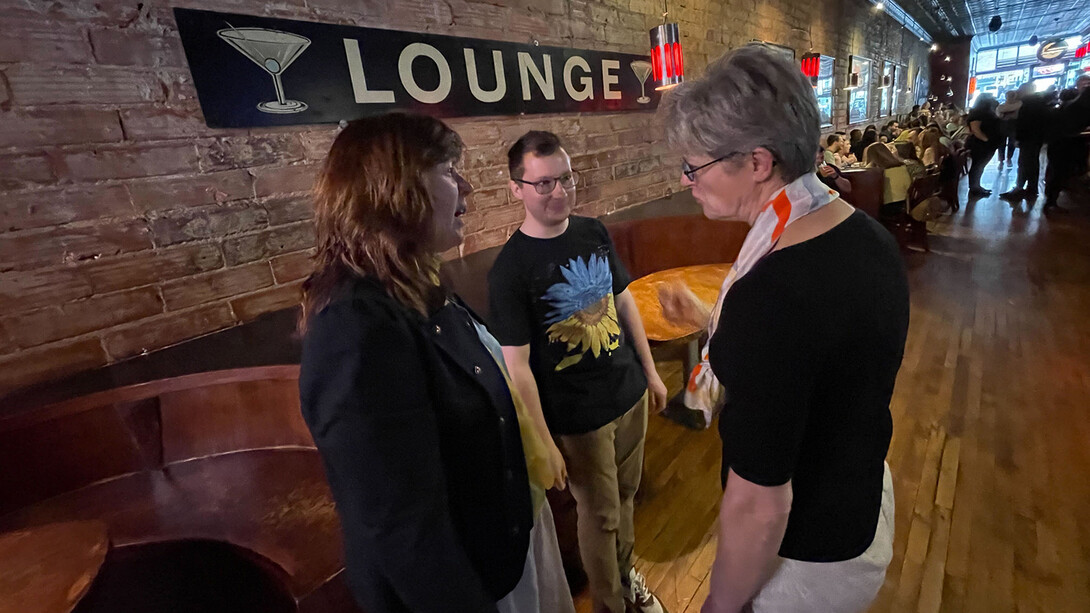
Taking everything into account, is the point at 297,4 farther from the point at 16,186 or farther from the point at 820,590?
the point at 820,590

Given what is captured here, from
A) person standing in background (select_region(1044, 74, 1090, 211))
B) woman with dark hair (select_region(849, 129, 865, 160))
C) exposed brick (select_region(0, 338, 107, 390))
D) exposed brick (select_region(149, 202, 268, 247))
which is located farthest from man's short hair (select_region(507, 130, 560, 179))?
person standing in background (select_region(1044, 74, 1090, 211))

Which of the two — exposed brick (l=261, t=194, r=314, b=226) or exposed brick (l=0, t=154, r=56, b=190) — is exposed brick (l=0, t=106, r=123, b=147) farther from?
exposed brick (l=261, t=194, r=314, b=226)

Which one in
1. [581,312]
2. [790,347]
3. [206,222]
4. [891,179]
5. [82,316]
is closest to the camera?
[790,347]

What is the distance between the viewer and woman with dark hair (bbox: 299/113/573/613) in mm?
683

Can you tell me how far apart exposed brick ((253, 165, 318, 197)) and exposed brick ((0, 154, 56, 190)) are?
58cm

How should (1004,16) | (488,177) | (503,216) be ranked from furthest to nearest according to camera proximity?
1. (1004,16)
2. (503,216)
3. (488,177)

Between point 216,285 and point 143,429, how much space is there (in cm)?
58

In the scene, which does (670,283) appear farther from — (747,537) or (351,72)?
(747,537)

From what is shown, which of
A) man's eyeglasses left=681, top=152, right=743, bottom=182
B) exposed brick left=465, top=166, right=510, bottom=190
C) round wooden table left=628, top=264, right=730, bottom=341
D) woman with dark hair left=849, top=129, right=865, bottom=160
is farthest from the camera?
woman with dark hair left=849, top=129, right=865, bottom=160

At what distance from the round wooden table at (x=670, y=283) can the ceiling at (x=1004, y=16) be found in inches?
431

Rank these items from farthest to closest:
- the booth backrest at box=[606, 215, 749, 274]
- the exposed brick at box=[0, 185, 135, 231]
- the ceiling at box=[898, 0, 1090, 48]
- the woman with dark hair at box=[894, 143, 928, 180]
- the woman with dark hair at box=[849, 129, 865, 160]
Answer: the ceiling at box=[898, 0, 1090, 48]
the woman with dark hair at box=[849, 129, 865, 160]
the woman with dark hair at box=[894, 143, 928, 180]
the booth backrest at box=[606, 215, 749, 274]
the exposed brick at box=[0, 185, 135, 231]

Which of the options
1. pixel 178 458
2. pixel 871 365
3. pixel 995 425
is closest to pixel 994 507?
pixel 995 425

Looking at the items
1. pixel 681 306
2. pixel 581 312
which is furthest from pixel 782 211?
pixel 681 306

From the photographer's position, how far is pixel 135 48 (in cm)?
159
